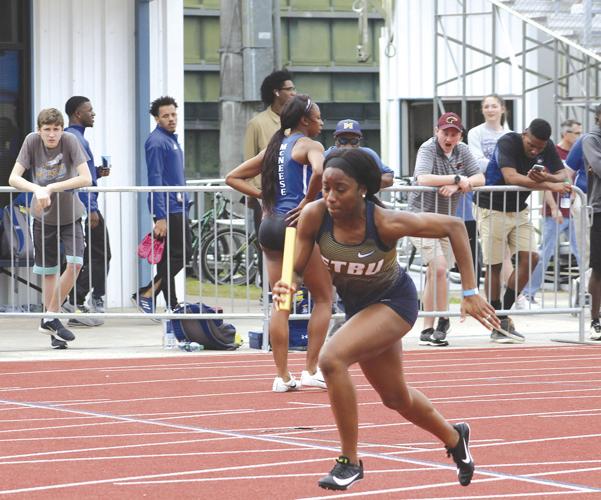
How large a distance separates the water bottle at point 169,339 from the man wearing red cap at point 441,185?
2.14 metres

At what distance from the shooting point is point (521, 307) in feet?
47.6

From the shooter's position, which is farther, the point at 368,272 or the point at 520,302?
the point at 520,302

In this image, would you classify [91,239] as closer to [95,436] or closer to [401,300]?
[95,436]

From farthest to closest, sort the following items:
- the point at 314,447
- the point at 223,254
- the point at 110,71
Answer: the point at 223,254, the point at 110,71, the point at 314,447

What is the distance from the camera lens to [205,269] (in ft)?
54.3

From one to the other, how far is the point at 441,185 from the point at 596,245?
163 cm

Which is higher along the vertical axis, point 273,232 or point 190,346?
point 273,232

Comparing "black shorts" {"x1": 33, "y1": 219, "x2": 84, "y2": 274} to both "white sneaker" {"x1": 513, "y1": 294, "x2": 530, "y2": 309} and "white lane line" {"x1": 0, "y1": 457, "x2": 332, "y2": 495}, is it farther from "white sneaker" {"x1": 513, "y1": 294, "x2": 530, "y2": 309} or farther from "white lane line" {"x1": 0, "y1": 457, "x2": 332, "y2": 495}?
"white lane line" {"x1": 0, "y1": 457, "x2": 332, "y2": 495}

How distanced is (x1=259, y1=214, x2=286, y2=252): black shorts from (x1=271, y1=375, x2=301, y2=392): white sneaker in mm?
879

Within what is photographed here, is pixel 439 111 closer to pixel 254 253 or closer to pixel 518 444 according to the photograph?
pixel 254 253

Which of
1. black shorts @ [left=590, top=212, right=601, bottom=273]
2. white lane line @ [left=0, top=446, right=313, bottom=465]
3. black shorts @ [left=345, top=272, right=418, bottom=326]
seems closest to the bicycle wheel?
black shorts @ [left=590, top=212, right=601, bottom=273]

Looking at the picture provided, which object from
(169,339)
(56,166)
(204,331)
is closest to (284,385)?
(204,331)

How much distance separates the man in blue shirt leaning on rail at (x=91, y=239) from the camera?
14227 mm

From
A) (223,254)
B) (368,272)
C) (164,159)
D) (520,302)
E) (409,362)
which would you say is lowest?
(409,362)
